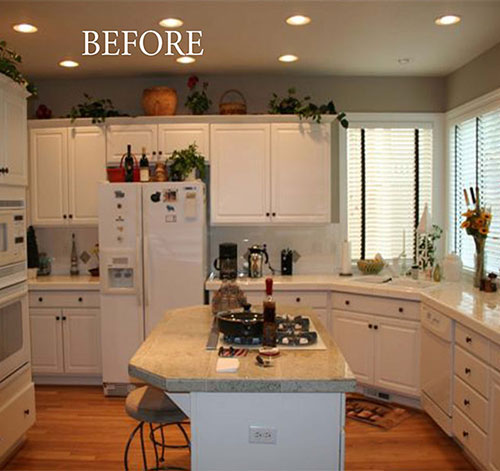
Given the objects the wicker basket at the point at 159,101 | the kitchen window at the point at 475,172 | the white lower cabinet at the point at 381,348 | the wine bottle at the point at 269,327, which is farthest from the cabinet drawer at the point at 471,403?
the wicker basket at the point at 159,101

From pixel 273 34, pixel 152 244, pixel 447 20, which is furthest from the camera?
pixel 152 244

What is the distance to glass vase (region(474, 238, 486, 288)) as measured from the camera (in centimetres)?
407

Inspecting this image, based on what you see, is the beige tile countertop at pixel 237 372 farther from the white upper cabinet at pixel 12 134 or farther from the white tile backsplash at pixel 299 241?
the white tile backsplash at pixel 299 241

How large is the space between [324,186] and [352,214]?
1.80ft

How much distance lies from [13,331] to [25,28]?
195 cm

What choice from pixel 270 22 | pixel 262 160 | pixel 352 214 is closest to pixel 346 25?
pixel 270 22

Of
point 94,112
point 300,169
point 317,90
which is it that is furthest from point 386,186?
point 94,112

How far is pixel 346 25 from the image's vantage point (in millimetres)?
3707

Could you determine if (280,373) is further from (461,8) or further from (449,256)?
(449,256)

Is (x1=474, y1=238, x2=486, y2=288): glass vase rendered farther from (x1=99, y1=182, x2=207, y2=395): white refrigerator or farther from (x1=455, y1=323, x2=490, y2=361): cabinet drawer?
(x1=99, y1=182, x2=207, y2=395): white refrigerator

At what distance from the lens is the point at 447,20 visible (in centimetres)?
357

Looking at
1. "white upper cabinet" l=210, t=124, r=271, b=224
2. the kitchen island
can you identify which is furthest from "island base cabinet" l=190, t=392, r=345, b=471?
"white upper cabinet" l=210, t=124, r=271, b=224

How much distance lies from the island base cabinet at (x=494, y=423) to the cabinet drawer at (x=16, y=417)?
106 inches

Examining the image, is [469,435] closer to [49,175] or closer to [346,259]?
[346,259]
